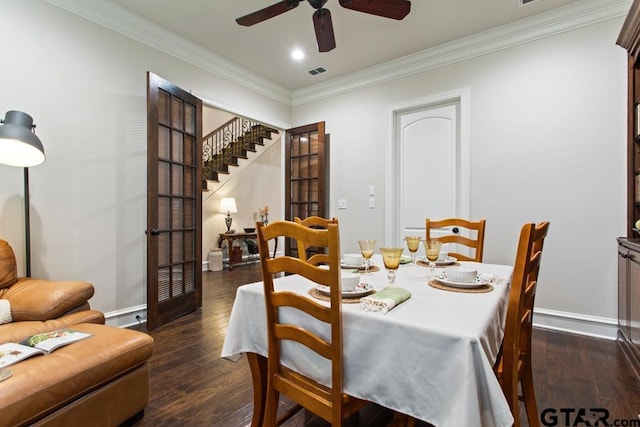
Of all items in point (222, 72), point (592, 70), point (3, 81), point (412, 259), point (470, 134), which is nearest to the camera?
point (412, 259)

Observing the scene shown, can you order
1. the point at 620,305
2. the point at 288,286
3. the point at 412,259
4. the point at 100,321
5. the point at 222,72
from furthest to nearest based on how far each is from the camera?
the point at 222,72
the point at 620,305
the point at 412,259
the point at 100,321
the point at 288,286

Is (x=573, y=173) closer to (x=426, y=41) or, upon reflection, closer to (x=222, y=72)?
(x=426, y=41)

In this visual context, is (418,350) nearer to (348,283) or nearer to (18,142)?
(348,283)

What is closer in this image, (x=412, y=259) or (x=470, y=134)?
(x=412, y=259)

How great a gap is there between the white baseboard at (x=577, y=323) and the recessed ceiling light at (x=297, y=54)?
138 inches

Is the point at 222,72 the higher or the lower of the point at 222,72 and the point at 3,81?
the higher

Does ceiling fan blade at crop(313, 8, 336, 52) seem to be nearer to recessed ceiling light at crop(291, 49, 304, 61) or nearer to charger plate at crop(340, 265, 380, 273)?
recessed ceiling light at crop(291, 49, 304, 61)

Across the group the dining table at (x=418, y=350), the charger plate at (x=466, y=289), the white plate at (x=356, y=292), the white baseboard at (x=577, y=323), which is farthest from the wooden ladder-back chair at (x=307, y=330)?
the white baseboard at (x=577, y=323)

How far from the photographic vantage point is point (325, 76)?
13.6 ft

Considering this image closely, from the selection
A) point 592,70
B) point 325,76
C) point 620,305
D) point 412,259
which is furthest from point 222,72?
point 620,305

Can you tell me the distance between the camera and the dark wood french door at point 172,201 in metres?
2.76

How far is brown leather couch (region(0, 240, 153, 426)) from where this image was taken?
115 cm

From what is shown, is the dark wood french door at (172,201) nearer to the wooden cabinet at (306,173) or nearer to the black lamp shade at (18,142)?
the black lamp shade at (18,142)

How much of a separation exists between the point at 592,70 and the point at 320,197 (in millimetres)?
2915
